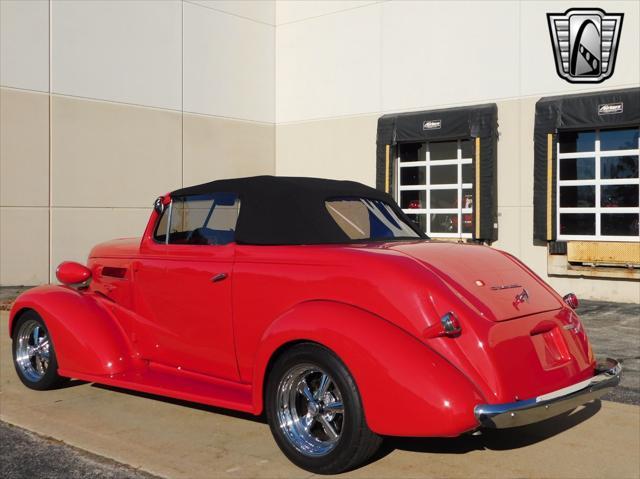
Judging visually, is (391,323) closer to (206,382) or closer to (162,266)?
(206,382)

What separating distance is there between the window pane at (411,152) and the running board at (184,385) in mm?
10349

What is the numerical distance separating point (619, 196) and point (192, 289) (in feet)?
31.7

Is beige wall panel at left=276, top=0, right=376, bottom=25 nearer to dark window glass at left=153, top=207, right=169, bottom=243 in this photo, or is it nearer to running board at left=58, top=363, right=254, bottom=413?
dark window glass at left=153, top=207, right=169, bottom=243

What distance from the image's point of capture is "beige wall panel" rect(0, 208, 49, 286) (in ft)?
40.5

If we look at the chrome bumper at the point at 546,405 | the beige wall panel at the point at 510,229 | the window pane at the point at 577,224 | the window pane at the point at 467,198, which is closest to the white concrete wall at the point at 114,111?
the window pane at the point at 467,198

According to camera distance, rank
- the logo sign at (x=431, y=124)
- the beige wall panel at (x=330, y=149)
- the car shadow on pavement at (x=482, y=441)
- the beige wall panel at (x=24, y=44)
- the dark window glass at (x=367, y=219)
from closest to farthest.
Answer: the car shadow on pavement at (x=482, y=441)
the dark window glass at (x=367, y=219)
the beige wall panel at (x=24, y=44)
the logo sign at (x=431, y=124)
the beige wall panel at (x=330, y=149)

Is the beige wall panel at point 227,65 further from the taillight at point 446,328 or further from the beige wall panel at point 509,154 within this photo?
the taillight at point 446,328

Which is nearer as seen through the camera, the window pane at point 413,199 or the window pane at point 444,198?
the window pane at point 444,198

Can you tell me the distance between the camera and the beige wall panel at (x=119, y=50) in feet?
42.7

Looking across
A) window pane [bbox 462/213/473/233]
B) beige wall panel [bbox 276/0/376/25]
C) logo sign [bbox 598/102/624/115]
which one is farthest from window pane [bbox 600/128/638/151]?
beige wall panel [bbox 276/0/376/25]

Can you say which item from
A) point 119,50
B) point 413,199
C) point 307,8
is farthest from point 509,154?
point 119,50

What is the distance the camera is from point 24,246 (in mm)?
12586

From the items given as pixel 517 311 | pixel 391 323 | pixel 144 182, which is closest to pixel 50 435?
pixel 391 323

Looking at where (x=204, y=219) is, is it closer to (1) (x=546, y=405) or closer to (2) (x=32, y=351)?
(2) (x=32, y=351)
